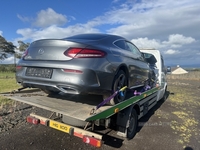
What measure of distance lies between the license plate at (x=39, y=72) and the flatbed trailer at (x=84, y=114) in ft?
1.93

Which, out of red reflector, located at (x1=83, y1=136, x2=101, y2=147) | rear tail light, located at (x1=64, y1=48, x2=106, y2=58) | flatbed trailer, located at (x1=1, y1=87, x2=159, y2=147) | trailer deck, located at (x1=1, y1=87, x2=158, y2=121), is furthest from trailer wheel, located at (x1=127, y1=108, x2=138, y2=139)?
rear tail light, located at (x1=64, y1=48, x2=106, y2=58)

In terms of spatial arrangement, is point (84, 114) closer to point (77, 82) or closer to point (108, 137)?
point (77, 82)

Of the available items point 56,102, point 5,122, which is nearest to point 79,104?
point 56,102

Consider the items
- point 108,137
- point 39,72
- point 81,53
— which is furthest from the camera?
point 108,137

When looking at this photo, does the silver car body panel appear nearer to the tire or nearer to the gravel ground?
the tire

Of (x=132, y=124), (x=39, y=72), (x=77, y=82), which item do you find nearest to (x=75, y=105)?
(x=77, y=82)

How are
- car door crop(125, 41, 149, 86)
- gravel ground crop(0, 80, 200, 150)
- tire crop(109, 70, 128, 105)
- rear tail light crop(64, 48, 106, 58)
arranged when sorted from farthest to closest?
car door crop(125, 41, 149, 86) < gravel ground crop(0, 80, 200, 150) < tire crop(109, 70, 128, 105) < rear tail light crop(64, 48, 106, 58)

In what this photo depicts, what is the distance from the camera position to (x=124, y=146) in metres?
3.57

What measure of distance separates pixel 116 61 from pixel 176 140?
244 cm

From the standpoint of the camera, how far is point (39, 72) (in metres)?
2.91

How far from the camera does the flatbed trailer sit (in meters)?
2.68

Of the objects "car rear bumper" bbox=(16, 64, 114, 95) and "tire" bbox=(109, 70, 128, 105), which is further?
"tire" bbox=(109, 70, 128, 105)

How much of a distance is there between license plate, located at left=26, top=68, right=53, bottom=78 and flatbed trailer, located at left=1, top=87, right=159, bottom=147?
0.59 metres

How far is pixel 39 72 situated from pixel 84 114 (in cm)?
107
